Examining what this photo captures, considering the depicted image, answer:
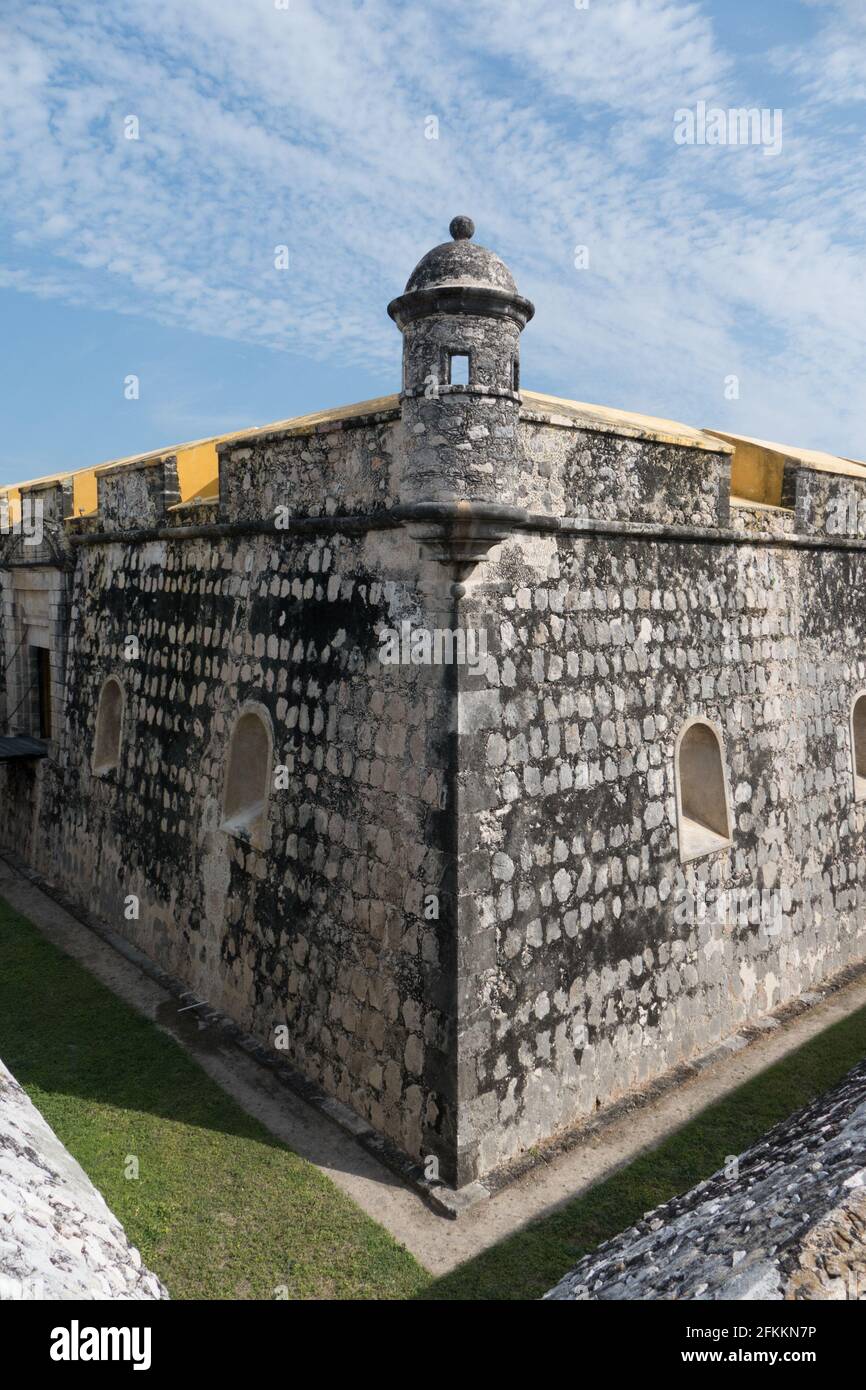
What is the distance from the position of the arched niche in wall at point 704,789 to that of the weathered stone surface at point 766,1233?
414cm

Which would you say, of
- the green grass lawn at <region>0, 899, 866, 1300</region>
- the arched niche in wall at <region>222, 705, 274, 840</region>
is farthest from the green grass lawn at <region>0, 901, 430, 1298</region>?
the arched niche in wall at <region>222, 705, 274, 840</region>

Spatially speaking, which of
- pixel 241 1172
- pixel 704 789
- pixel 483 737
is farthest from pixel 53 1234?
pixel 704 789

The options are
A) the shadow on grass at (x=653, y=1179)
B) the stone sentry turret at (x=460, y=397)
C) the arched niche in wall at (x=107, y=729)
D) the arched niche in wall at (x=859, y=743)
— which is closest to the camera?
the shadow on grass at (x=653, y=1179)

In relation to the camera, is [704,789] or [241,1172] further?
[704,789]

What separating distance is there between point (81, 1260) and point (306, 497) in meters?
6.10

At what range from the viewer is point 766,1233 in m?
3.12

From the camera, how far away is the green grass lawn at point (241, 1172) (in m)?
5.71

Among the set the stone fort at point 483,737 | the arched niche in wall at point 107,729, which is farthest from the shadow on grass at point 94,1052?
the arched niche in wall at point 107,729

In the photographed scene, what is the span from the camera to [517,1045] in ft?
22.2

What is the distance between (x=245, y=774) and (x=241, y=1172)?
136 inches

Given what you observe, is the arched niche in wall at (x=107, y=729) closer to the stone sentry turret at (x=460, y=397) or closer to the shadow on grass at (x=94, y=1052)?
the shadow on grass at (x=94, y=1052)

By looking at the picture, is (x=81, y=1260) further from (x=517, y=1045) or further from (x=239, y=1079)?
(x=239, y=1079)

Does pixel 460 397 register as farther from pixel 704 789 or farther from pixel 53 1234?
pixel 53 1234
